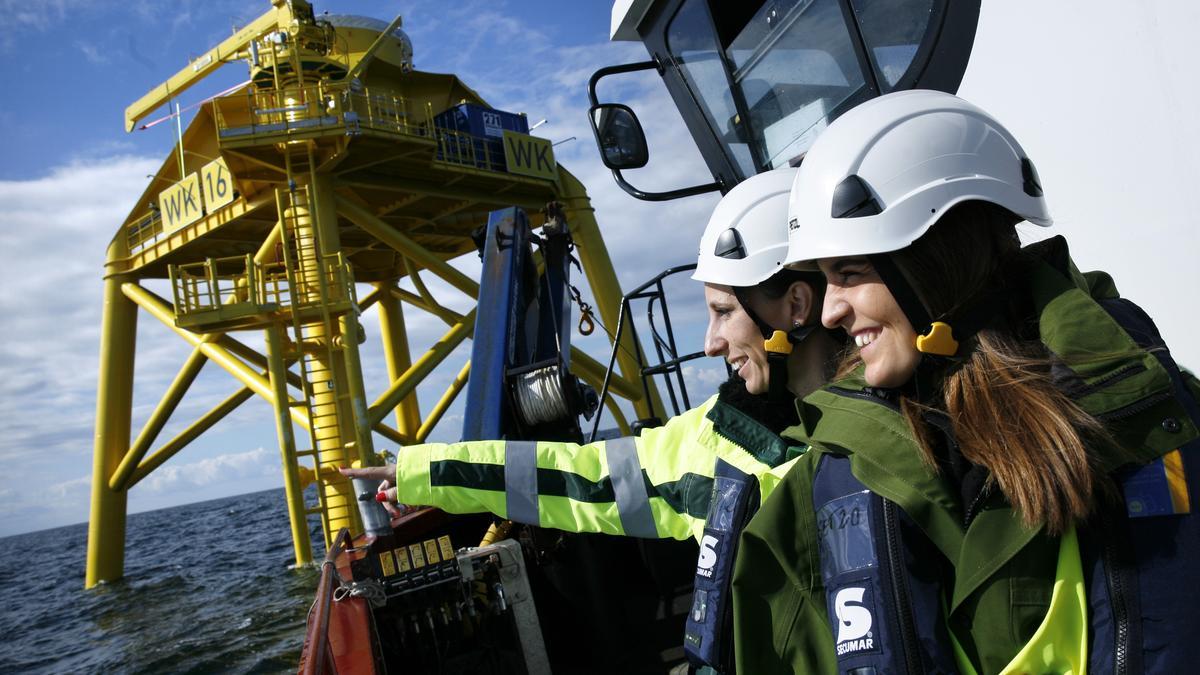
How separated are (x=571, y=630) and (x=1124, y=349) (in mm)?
4168

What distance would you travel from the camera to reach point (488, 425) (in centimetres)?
537

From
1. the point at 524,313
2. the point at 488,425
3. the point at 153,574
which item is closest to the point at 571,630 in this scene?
the point at 488,425

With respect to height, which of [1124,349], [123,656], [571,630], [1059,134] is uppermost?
[1059,134]

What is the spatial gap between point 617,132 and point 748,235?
1.26 meters

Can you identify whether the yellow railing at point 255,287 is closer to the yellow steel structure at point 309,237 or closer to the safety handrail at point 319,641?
the yellow steel structure at point 309,237

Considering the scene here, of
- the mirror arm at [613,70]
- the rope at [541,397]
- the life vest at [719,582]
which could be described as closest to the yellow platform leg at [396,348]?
the rope at [541,397]

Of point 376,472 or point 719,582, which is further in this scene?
point 376,472

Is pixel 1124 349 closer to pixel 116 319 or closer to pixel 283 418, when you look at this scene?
pixel 283 418

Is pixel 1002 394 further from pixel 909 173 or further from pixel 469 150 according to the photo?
pixel 469 150

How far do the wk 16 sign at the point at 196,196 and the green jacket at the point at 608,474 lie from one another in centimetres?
1230

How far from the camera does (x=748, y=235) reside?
2.56m

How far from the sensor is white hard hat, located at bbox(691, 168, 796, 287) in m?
2.52

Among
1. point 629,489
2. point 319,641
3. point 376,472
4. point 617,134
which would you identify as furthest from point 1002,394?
point 617,134

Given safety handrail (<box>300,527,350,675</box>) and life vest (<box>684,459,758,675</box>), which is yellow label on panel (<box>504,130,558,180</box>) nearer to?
safety handrail (<box>300,527,350,675</box>)
